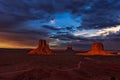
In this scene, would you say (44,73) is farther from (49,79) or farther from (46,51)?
(46,51)

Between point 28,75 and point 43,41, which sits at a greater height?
point 43,41

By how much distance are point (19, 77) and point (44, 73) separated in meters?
5.43

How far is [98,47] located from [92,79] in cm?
13812

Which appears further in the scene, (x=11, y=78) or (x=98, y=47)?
(x=98, y=47)

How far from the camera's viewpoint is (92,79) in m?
39.6

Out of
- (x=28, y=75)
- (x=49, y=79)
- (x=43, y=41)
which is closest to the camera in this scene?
(x=49, y=79)

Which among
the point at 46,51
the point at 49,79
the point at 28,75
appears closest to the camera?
the point at 49,79

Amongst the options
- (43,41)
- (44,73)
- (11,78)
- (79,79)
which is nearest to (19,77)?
(11,78)

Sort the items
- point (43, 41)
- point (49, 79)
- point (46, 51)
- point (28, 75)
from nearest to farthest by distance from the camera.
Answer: point (49, 79) < point (28, 75) < point (43, 41) < point (46, 51)

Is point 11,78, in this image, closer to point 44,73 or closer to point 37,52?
point 44,73

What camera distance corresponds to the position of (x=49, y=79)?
39000 millimetres

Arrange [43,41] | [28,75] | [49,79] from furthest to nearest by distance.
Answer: [43,41], [28,75], [49,79]

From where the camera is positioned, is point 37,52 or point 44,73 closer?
point 44,73

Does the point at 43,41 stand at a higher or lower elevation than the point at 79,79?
higher
